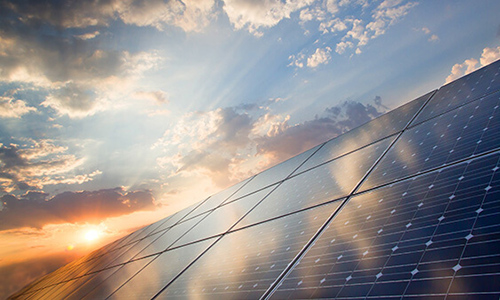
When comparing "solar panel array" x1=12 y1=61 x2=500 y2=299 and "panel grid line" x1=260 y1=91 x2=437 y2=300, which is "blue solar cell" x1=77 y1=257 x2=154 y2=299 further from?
"panel grid line" x1=260 y1=91 x2=437 y2=300

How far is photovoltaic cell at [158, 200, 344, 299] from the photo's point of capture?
5.11 metres

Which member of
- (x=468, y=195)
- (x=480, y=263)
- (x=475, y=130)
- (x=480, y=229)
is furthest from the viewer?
(x=475, y=130)

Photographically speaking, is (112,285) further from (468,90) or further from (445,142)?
(468,90)

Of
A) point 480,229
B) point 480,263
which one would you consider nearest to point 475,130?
point 480,229

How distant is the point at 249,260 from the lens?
611cm

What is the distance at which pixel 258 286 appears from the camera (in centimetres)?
479

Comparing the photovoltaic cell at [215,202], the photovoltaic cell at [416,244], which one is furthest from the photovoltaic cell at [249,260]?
the photovoltaic cell at [215,202]

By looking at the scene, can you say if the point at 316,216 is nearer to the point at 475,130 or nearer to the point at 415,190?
the point at 415,190

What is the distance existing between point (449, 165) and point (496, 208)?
7.22ft

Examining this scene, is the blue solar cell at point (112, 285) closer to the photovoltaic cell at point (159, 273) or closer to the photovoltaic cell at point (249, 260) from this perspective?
the photovoltaic cell at point (159, 273)

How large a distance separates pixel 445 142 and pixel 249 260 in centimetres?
545

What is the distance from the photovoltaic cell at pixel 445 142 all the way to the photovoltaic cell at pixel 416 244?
577 mm

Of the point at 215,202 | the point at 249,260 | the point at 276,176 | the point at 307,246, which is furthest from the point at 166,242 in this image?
the point at 307,246

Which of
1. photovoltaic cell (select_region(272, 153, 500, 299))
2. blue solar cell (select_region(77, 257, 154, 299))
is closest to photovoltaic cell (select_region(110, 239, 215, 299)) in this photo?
blue solar cell (select_region(77, 257, 154, 299))
